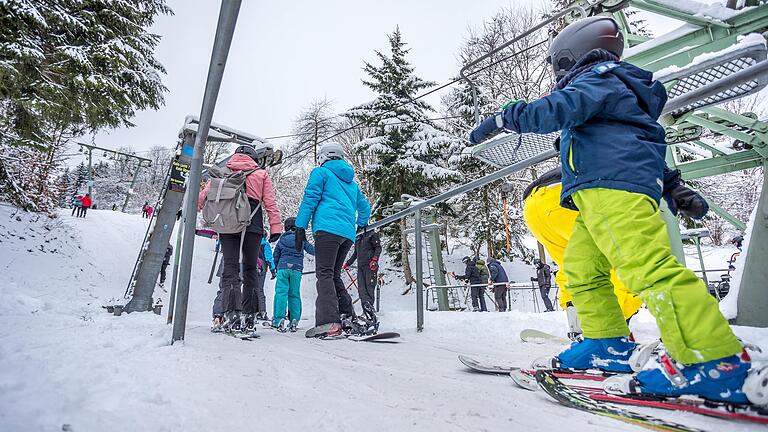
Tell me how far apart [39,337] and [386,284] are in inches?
608

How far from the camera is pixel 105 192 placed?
154ft

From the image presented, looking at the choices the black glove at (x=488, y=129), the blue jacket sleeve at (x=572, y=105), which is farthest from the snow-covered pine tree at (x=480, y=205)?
the blue jacket sleeve at (x=572, y=105)

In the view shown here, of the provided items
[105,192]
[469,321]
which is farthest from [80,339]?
[105,192]

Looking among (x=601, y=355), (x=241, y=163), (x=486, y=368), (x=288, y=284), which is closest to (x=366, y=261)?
(x=288, y=284)

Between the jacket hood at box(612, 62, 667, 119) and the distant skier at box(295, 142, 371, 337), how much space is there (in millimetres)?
2383

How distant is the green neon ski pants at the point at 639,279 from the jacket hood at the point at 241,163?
2.93m

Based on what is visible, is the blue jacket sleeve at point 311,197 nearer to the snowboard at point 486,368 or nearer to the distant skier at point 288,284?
the distant skier at point 288,284

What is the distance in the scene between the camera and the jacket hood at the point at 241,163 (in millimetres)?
3609

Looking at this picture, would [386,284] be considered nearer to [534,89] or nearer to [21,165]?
[534,89]

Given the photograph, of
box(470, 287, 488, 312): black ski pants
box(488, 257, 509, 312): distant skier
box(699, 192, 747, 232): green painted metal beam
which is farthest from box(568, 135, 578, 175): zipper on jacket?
box(470, 287, 488, 312): black ski pants

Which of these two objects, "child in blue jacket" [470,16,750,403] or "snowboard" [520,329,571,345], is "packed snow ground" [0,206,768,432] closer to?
"child in blue jacket" [470,16,750,403]

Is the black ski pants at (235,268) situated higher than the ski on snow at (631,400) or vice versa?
the black ski pants at (235,268)

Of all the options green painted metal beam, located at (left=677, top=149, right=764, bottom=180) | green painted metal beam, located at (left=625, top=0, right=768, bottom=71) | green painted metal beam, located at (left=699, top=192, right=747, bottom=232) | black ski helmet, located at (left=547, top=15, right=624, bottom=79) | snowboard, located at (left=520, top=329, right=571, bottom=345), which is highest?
green painted metal beam, located at (left=625, top=0, right=768, bottom=71)

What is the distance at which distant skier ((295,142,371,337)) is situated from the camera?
10.9 feet
